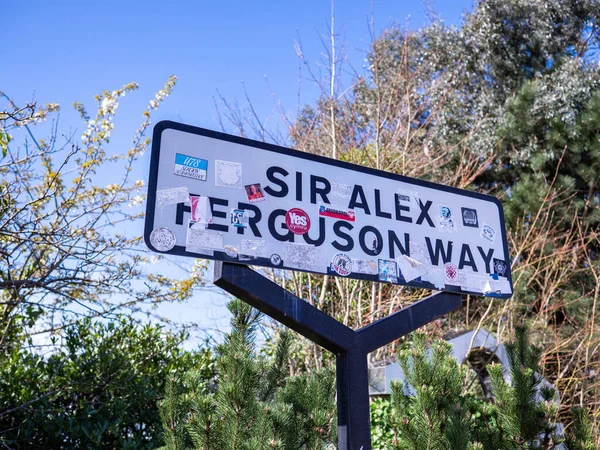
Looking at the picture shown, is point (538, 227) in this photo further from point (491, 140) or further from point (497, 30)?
point (497, 30)

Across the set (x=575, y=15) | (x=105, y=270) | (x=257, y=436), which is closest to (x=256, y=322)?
(x=257, y=436)

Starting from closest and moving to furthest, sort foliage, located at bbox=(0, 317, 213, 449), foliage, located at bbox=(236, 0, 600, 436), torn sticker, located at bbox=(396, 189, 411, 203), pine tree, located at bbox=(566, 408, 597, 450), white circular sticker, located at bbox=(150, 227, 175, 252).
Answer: white circular sticker, located at bbox=(150, 227, 175, 252), torn sticker, located at bbox=(396, 189, 411, 203), pine tree, located at bbox=(566, 408, 597, 450), foliage, located at bbox=(0, 317, 213, 449), foliage, located at bbox=(236, 0, 600, 436)

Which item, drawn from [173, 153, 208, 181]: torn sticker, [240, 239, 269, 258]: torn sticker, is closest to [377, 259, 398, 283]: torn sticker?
[240, 239, 269, 258]: torn sticker

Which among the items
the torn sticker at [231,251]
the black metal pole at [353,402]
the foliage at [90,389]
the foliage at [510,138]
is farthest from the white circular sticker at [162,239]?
the foliage at [510,138]

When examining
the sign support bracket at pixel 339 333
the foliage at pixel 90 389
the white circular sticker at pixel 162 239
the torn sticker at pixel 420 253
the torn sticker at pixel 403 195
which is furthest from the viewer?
the foliage at pixel 90 389

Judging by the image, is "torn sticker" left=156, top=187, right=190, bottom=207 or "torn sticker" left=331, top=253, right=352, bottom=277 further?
"torn sticker" left=331, top=253, right=352, bottom=277

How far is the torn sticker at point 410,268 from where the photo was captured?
2.09 meters

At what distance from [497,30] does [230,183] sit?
1105cm

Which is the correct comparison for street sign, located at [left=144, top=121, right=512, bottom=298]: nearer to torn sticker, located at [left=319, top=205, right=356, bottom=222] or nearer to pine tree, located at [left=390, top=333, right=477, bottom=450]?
torn sticker, located at [left=319, top=205, right=356, bottom=222]

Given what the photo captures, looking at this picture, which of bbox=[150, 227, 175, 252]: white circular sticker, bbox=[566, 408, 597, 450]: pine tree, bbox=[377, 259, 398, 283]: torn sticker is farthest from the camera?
bbox=[566, 408, 597, 450]: pine tree

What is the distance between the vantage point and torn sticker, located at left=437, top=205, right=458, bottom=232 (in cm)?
229

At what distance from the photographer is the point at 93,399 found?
446cm

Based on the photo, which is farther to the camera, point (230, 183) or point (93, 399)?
point (93, 399)

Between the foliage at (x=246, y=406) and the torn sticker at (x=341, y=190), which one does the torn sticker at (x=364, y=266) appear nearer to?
the torn sticker at (x=341, y=190)
